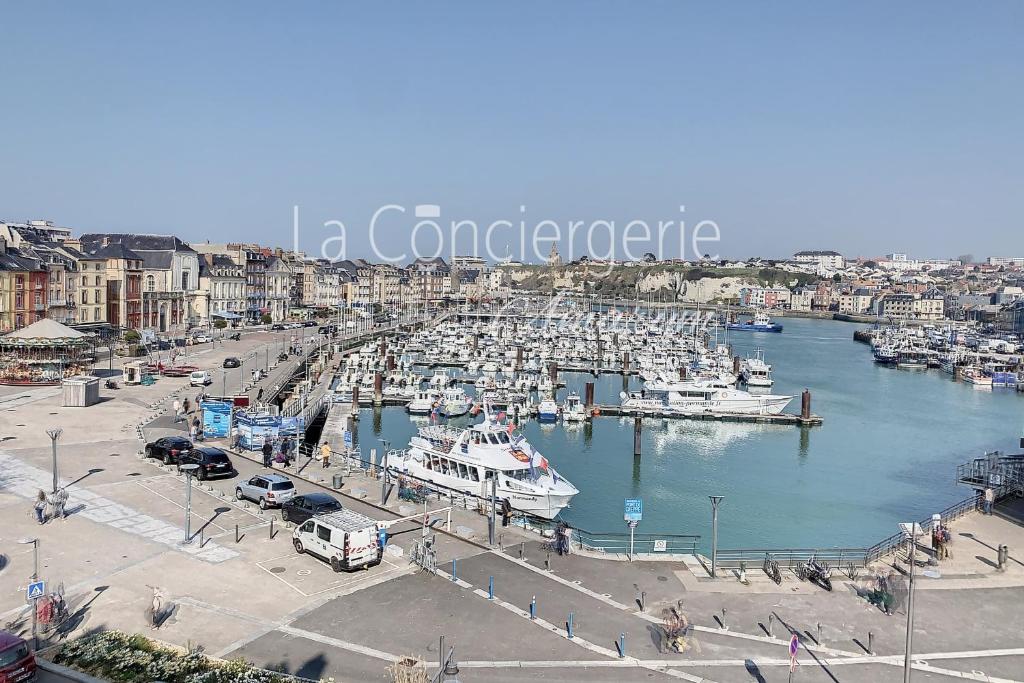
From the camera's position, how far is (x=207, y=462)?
28.3 m

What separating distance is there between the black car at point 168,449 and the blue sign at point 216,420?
14.5 ft

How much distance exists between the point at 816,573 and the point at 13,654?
17882 millimetres

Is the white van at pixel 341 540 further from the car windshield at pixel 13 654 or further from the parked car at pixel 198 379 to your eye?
the parked car at pixel 198 379

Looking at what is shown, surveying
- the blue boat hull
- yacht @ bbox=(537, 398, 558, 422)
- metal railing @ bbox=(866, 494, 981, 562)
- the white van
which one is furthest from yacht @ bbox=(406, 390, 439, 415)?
the blue boat hull

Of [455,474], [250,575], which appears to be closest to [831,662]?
[250,575]

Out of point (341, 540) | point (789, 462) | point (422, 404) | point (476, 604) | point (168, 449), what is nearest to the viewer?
point (476, 604)

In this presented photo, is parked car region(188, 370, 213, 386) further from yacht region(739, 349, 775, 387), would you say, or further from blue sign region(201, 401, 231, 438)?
yacht region(739, 349, 775, 387)

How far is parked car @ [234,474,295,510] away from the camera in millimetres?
24672

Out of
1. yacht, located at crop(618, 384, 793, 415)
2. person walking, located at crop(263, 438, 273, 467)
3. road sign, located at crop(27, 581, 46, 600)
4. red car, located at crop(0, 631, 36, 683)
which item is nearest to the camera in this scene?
red car, located at crop(0, 631, 36, 683)

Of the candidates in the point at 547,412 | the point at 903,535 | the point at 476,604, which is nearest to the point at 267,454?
the point at 476,604

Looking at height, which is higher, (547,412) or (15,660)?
(15,660)

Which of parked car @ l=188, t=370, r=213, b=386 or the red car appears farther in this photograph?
parked car @ l=188, t=370, r=213, b=386

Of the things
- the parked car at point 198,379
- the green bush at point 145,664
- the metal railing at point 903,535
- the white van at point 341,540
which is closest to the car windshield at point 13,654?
the green bush at point 145,664

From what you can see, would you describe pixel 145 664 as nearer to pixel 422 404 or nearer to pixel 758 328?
pixel 422 404
